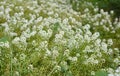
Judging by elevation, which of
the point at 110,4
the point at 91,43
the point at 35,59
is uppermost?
the point at 35,59

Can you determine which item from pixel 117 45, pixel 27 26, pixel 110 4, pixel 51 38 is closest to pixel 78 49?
pixel 51 38

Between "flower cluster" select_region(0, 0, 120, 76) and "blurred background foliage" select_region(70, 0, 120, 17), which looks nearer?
"flower cluster" select_region(0, 0, 120, 76)

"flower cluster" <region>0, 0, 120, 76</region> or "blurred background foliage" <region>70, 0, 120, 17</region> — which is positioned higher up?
"flower cluster" <region>0, 0, 120, 76</region>

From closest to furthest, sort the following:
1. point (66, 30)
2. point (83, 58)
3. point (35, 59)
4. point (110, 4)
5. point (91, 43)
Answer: point (35, 59)
point (83, 58)
point (91, 43)
point (66, 30)
point (110, 4)

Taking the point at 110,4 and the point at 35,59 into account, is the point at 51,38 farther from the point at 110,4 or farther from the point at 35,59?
the point at 110,4

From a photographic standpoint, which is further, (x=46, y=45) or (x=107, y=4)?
(x=107, y=4)

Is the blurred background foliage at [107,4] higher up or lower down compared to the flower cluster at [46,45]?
lower down

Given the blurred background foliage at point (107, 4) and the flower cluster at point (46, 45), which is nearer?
the flower cluster at point (46, 45)

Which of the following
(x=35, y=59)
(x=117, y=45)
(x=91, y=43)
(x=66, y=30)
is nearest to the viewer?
(x=35, y=59)

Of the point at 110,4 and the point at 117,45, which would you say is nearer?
the point at 117,45

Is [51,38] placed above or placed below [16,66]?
below

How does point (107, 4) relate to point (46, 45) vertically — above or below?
below
